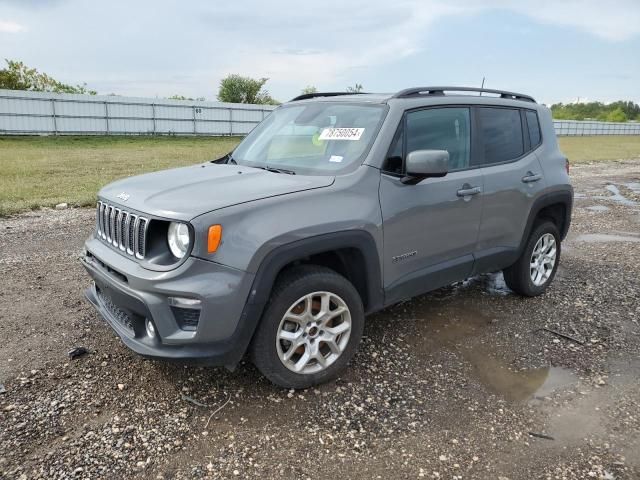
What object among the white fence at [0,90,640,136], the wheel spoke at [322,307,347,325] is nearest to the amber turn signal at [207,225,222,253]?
the wheel spoke at [322,307,347,325]

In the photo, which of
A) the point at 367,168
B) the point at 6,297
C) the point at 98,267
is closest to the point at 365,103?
the point at 367,168

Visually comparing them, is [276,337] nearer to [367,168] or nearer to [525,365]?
[367,168]

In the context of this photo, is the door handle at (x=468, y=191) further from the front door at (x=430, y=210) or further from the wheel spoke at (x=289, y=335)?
the wheel spoke at (x=289, y=335)

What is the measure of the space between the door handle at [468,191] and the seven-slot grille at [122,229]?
2325 millimetres

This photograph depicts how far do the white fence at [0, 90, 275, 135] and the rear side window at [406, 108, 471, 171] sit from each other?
79.5ft

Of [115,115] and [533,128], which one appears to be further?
[115,115]

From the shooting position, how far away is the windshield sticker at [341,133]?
3684 mm

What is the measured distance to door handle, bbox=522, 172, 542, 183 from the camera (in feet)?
15.1

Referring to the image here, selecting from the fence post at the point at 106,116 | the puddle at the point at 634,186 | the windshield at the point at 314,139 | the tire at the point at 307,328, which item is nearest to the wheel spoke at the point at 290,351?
the tire at the point at 307,328

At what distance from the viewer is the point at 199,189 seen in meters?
3.21

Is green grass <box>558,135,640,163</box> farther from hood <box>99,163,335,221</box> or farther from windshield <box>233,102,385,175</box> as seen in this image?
hood <box>99,163,335,221</box>

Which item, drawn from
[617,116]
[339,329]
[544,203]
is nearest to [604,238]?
[544,203]

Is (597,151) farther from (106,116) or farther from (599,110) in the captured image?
(599,110)

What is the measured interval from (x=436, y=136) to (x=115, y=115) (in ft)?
101
